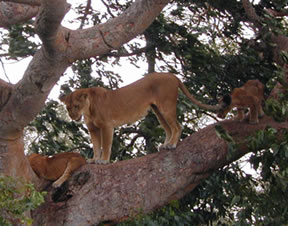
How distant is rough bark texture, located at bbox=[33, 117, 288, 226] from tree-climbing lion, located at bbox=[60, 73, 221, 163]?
619 millimetres

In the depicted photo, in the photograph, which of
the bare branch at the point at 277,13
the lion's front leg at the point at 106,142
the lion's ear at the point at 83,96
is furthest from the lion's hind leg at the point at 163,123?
the bare branch at the point at 277,13

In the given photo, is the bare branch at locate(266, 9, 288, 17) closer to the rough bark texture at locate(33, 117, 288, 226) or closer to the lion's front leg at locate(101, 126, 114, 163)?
the rough bark texture at locate(33, 117, 288, 226)

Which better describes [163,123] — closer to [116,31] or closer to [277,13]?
[116,31]

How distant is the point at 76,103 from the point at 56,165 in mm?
997

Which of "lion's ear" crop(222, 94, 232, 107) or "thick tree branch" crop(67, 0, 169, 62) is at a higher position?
"thick tree branch" crop(67, 0, 169, 62)

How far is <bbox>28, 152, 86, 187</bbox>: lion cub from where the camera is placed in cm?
660

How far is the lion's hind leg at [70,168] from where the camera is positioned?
255 inches

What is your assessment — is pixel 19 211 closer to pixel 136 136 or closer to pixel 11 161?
pixel 11 161

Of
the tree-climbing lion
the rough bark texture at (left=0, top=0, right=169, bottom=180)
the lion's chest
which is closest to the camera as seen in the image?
the rough bark texture at (left=0, top=0, right=169, bottom=180)

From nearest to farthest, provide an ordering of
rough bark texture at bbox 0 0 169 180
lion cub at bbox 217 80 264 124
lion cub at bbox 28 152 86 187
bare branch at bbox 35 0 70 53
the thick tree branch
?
Answer: bare branch at bbox 35 0 70 53 < rough bark texture at bbox 0 0 169 180 < the thick tree branch < lion cub at bbox 28 152 86 187 < lion cub at bbox 217 80 264 124

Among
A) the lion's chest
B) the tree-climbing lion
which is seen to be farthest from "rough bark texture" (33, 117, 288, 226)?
the lion's chest

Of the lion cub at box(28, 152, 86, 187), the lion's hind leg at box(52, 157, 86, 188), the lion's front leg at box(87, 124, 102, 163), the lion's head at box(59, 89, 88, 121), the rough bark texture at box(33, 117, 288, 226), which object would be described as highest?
the lion's head at box(59, 89, 88, 121)

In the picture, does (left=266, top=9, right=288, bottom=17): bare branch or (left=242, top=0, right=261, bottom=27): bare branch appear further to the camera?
(left=266, top=9, right=288, bottom=17): bare branch

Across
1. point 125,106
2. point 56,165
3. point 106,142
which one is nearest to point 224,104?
point 125,106
